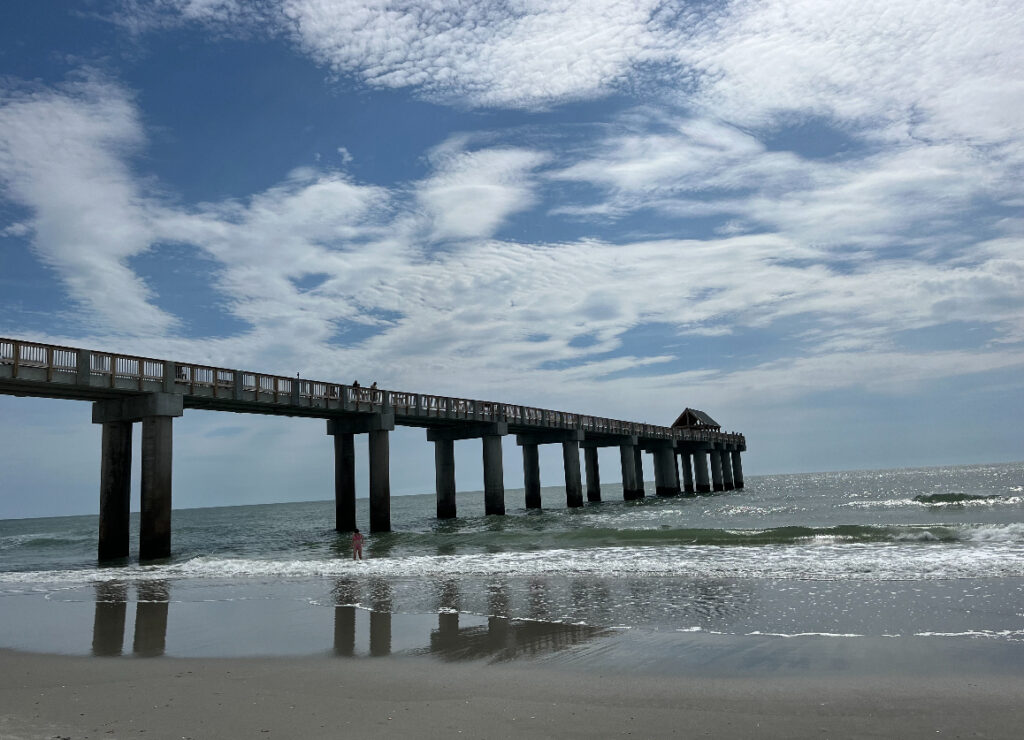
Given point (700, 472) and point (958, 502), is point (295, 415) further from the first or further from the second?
point (700, 472)

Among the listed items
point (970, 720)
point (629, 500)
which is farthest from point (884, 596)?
point (629, 500)

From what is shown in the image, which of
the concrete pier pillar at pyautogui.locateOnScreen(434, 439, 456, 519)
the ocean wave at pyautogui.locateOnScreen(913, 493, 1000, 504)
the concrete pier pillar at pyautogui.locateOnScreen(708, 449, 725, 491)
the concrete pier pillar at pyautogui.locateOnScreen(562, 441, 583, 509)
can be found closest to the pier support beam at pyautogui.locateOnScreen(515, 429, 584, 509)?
the concrete pier pillar at pyautogui.locateOnScreen(562, 441, 583, 509)

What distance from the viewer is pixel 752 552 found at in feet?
67.8

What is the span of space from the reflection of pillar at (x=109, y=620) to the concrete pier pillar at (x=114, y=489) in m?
11.0

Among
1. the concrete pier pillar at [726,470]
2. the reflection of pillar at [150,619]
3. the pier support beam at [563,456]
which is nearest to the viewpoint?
the reflection of pillar at [150,619]

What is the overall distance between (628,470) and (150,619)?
57.1 m

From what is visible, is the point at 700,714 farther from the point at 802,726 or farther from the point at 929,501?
the point at 929,501

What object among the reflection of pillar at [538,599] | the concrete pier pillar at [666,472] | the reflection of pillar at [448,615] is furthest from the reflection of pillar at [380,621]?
the concrete pier pillar at [666,472]

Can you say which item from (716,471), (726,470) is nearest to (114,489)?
(716,471)

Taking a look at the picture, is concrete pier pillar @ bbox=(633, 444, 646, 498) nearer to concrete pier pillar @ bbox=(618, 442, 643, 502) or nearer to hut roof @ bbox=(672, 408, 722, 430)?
concrete pier pillar @ bbox=(618, 442, 643, 502)

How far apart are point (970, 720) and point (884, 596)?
7180 millimetres

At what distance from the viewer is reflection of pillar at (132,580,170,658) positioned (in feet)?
33.2

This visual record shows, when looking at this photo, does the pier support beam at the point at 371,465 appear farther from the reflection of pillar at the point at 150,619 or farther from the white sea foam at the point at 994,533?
the white sea foam at the point at 994,533

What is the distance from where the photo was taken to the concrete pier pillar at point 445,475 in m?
46.6
